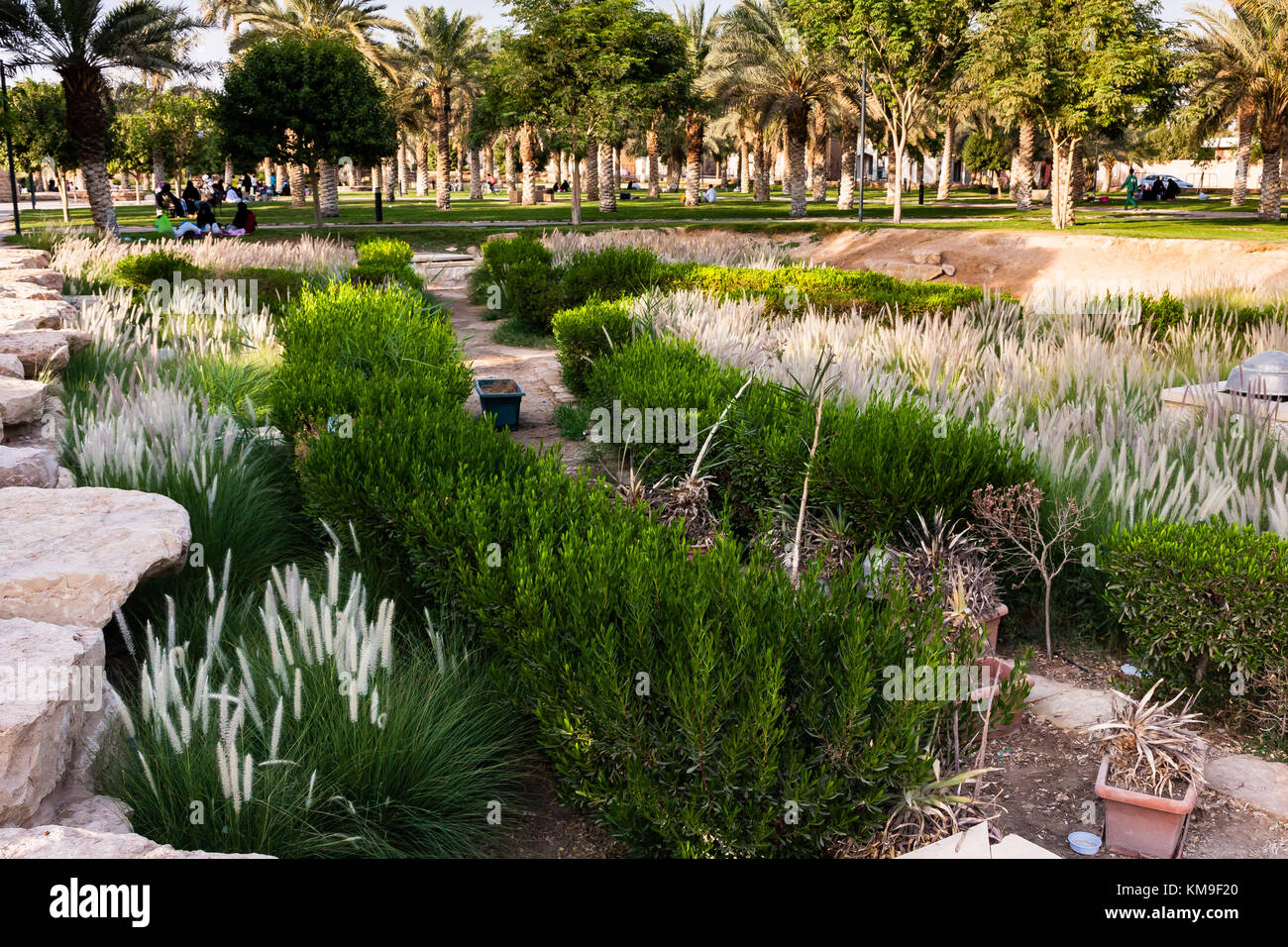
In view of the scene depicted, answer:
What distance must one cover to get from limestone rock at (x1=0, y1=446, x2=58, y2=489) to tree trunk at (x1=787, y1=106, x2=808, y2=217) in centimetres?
3388

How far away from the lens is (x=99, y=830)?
2586 millimetres

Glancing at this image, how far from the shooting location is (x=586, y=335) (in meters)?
9.30

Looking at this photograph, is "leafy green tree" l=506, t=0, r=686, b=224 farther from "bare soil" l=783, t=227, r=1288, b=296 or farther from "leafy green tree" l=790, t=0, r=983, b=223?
"bare soil" l=783, t=227, r=1288, b=296

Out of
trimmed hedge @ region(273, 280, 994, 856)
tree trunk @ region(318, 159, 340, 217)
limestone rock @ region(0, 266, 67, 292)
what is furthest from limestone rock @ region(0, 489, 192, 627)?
tree trunk @ region(318, 159, 340, 217)

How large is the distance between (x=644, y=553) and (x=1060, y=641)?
2.53 meters

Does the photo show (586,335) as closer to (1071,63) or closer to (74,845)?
(74,845)

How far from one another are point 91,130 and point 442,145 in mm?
18278

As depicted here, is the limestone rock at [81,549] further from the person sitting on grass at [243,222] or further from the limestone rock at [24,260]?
the person sitting on grass at [243,222]

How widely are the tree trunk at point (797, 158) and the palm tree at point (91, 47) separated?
20567 millimetres

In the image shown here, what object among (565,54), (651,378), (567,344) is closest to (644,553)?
(651,378)

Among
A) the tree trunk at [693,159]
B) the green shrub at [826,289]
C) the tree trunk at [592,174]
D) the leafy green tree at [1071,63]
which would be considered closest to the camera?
the green shrub at [826,289]

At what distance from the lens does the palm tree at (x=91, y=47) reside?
24.8 m

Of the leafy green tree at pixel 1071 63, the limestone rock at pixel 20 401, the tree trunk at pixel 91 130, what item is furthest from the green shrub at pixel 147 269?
the leafy green tree at pixel 1071 63

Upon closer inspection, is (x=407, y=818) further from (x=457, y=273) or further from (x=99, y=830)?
(x=457, y=273)
